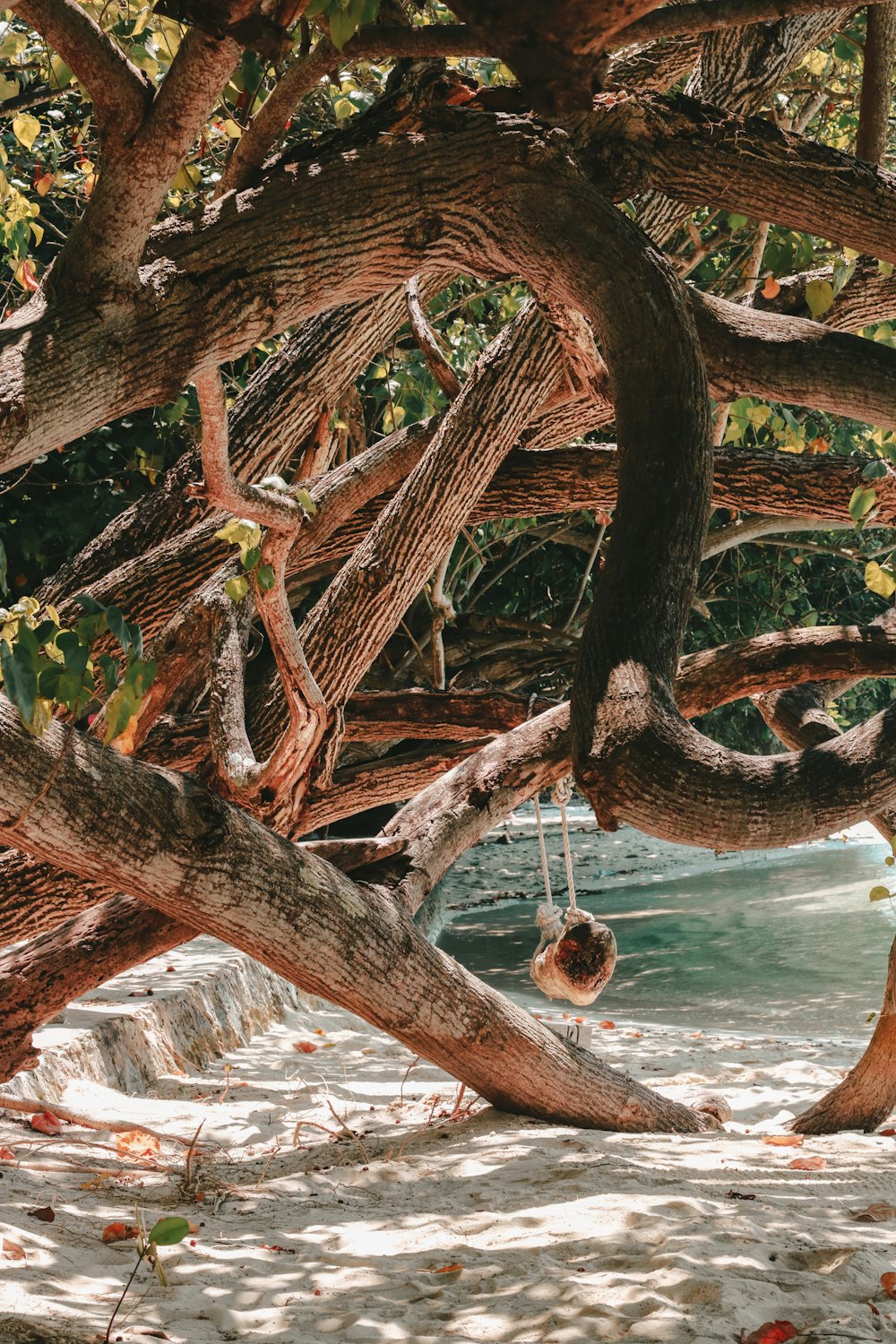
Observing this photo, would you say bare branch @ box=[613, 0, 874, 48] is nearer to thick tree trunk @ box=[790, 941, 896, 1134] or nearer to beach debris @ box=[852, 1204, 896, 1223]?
beach debris @ box=[852, 1204, 896, 1223]

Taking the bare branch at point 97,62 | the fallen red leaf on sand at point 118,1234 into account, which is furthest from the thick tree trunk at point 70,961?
the bare branch at point 97,62

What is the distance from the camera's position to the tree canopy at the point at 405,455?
2225 mm

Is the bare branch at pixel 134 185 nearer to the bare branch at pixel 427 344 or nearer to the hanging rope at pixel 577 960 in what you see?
the bare branch at pixel 427 344

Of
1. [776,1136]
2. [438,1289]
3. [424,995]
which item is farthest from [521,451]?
[438,1289]

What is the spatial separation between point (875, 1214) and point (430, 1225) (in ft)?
4.03

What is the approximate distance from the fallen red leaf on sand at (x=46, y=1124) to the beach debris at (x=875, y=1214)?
2.57 meters

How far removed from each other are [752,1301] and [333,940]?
4.46ft

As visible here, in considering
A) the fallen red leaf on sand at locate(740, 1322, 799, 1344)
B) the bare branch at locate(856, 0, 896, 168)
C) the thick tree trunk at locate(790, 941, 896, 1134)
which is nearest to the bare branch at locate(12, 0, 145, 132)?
the bare branch at locate(856, 0, 896, 168)

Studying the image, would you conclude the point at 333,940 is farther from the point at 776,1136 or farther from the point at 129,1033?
the point at 129,1033

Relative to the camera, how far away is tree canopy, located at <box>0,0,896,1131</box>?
2.22 metres

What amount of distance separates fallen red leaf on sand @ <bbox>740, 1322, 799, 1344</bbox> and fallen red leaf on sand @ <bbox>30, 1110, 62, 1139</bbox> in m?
2.60

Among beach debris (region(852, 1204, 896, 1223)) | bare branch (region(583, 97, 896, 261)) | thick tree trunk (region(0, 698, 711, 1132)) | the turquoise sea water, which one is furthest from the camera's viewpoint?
the turquoise sea water

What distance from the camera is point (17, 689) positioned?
89.4 inches

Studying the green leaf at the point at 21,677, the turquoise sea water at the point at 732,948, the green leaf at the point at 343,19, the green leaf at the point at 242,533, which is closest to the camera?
the green leaf at the point at 343,19
